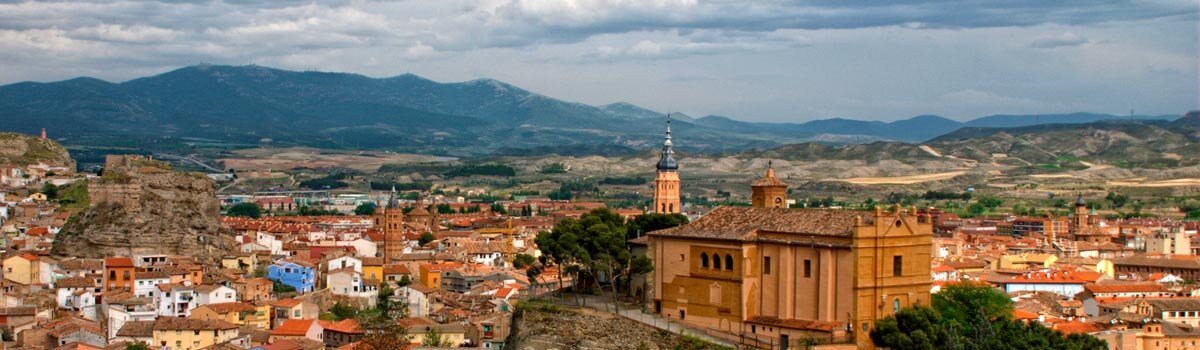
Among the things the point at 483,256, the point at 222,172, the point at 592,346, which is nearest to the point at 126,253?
the point at 483,256

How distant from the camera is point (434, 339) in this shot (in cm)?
4597

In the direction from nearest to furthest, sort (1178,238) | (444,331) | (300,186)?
(444,331)
(1178,238)
(300,186)

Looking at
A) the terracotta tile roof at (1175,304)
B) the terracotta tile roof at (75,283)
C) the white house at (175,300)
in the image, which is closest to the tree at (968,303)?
the terracotta tile roof at (1175,304)

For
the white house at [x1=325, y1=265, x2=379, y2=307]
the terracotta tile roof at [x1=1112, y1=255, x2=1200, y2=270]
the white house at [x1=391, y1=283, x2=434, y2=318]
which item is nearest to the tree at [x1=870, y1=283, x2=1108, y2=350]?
the white house at [x1=391, y1=283, x2=434, y2=318]

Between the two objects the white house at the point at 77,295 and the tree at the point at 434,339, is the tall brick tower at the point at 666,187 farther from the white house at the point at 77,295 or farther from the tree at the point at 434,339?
the white house at the point at 77,295

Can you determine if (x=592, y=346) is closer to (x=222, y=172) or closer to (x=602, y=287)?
(x=602, y=287)

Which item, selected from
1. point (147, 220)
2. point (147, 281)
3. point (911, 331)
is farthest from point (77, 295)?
point (911, 331)

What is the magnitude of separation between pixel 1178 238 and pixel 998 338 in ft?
183

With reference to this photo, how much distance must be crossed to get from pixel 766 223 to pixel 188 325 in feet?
63.8

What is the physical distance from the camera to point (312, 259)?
6619cm

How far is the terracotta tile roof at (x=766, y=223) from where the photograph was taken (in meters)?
34.7

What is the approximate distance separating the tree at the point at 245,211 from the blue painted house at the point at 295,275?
Result: 49950 mm

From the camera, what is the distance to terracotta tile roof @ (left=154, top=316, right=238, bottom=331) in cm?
4653

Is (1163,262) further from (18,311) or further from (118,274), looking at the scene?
(18,311)
